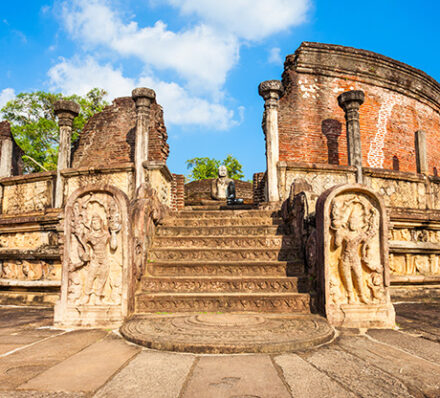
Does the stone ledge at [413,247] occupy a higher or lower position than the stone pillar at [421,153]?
lower

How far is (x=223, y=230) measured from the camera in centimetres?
565

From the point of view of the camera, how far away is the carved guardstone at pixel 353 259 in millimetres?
3723

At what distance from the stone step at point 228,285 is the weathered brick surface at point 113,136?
7.56 meters

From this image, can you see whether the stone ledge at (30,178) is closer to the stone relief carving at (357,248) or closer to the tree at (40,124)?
the stone relief carving at (357,248)

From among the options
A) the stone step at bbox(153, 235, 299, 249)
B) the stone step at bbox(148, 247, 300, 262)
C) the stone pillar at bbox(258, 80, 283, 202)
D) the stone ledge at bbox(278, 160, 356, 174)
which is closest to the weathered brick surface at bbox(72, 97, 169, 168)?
the stone pillar at bbox(258, 80, 283, 202)

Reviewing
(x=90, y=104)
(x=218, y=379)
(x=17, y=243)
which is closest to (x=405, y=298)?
(x=218, y=379)

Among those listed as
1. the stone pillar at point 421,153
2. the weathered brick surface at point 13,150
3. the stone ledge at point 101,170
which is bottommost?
the stone ledge at point 101,170

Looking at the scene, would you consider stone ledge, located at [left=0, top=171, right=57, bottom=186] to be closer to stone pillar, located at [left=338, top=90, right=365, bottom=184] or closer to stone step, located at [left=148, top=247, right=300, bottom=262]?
stone step, located at [left=148, top=247, right=300, bottom=262]

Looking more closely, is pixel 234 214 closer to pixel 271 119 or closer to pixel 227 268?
pixel 227 268

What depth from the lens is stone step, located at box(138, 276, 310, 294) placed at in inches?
170

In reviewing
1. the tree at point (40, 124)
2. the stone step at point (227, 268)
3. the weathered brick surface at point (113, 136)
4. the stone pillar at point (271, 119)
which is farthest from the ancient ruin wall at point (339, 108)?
the tree at point (40, 124)

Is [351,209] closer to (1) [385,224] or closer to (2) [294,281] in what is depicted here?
(1) [385,224]

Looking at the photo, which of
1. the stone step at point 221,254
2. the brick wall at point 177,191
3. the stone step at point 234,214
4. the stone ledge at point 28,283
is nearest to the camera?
the stone step at point 221,254

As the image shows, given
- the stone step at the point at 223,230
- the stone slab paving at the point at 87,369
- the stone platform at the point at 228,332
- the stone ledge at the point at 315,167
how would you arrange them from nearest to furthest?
the stone slab paving at the point at 87,369, the stone platform at the point at 228,332, the stone step at the point at 223,230, the stone ledge at the point at 315,167
